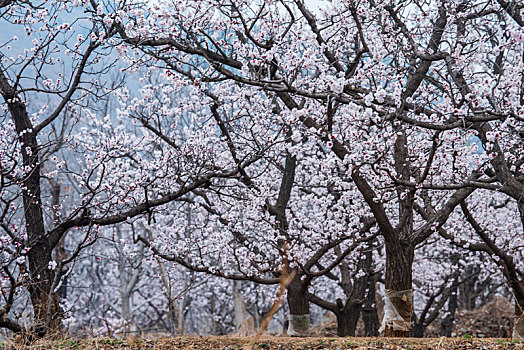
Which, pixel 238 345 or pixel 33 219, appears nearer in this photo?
pixel 238 345

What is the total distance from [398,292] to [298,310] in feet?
9.12

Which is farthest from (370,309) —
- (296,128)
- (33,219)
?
(33,219)

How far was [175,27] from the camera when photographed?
22.6ft

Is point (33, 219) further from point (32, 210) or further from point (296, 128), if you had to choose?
point (296, 128)

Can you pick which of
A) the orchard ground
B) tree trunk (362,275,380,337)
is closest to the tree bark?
the orchard ground

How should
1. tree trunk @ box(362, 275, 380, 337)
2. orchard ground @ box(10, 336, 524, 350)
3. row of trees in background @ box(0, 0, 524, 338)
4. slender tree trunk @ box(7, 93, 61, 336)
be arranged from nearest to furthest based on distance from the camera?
orchard ground @ box(10, 336, 524, 350), row of trees in background @ box(0, 0, 524, 338), slender tree trunk @ box(7, 93, 61, 336), tree trunk @ box(362, 275, 380, 337)

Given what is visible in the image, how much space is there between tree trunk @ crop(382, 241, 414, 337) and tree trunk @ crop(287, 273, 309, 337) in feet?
8.07

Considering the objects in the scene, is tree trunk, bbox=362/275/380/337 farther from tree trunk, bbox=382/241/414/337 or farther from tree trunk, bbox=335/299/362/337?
tree trunk, bbox=382/241/414/337

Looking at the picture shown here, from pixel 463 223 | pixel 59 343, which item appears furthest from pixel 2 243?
pixel 463 223

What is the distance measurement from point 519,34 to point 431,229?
3167 mm

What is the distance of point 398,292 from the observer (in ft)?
24.2

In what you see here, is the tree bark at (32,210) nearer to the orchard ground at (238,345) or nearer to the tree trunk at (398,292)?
the orchard ground at (238,345)

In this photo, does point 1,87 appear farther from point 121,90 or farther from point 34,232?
point 121,90

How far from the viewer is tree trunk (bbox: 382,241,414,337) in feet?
23.6
